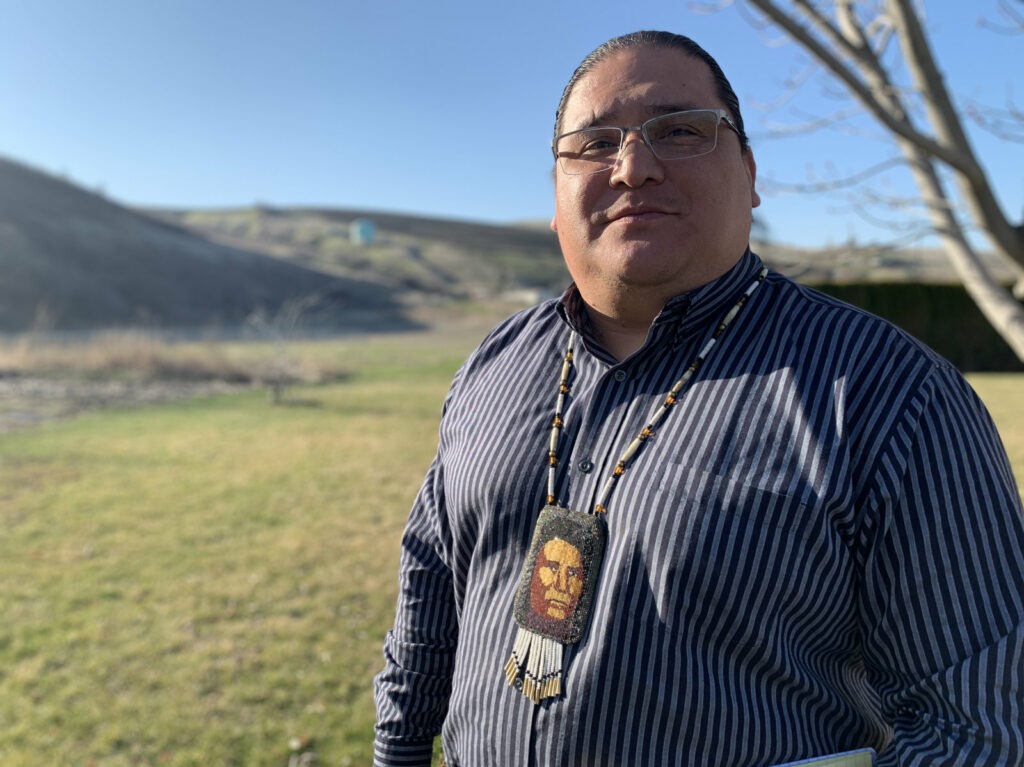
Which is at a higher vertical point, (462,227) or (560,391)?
(462,227)

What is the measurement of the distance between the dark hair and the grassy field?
3174mm

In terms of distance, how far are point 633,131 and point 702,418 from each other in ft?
1.76

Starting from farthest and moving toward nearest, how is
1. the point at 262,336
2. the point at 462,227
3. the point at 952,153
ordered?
the point at 462,227 → the point at 262,336 → the point at 952,153

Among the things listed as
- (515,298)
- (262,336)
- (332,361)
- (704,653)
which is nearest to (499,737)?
(704,653)

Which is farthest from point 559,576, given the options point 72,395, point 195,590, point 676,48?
point 72,395

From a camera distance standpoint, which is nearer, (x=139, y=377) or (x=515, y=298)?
(x=139, y=377)

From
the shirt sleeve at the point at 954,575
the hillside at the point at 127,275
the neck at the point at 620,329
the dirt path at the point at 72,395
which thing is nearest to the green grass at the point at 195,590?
the dirt path at the point at 72,395

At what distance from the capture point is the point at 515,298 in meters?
50.2

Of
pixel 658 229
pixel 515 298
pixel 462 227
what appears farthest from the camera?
pixel 462 227

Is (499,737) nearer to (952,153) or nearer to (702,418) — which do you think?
(702,418)

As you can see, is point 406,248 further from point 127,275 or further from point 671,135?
point 671,135

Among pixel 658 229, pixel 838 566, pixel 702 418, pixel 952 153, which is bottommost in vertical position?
pixel 838 566

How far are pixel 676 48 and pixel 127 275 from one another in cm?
4609

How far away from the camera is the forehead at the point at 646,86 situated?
1346 mm
